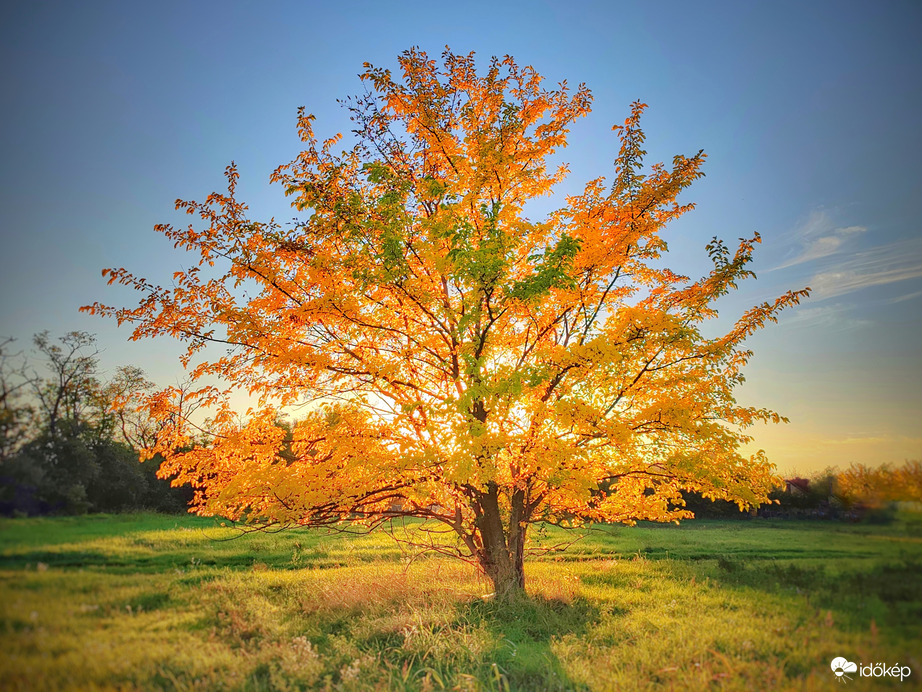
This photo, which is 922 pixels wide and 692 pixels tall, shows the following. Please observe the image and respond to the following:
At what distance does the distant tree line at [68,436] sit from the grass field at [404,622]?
22 centimetres

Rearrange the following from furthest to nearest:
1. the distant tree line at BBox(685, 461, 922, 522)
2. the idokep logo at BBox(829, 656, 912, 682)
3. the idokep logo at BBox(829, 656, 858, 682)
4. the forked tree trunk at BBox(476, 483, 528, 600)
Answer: the forked tree trunk at BBox(476, 483, 528, 600)
the distant tree line at BBox(685, 461, 922, 522)
the idokep logo at BBox(829, 656, 858, 682)
the idokep logo at BBox(829, 656, 912, 682)

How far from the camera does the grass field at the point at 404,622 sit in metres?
3.13

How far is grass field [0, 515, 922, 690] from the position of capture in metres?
3.13

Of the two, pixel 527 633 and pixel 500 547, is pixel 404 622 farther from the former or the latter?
pixel 500 547

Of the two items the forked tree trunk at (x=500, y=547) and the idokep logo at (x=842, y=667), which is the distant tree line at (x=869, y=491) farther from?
the forked tree trunk at (x=500, y=547)

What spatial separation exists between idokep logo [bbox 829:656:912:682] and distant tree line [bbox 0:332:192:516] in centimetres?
633

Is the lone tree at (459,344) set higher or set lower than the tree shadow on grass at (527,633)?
higher

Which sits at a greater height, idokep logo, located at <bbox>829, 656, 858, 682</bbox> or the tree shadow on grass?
idokep logo, located at <bbox>829, 656, 858, 682</bbox>

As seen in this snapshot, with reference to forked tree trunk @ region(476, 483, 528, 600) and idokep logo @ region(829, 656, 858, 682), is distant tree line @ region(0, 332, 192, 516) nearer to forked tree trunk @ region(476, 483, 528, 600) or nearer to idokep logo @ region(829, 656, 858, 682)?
forked tree trunk @ region(476, 483, 528, 600)

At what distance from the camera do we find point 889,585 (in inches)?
140

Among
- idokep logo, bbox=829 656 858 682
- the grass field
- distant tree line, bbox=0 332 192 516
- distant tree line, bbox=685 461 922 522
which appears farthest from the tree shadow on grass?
distant tree line, bbox=0 332 192 516

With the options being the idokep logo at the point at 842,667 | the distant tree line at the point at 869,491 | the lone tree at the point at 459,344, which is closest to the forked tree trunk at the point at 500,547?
the lone tree at the point at 459,344

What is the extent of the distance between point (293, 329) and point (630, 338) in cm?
497

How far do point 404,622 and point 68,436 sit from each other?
470cm
